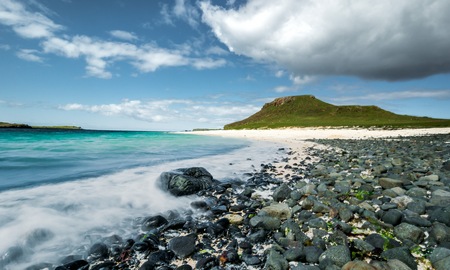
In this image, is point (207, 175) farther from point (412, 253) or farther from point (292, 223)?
point (412, 253)

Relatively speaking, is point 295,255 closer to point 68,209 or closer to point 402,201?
point 402,201

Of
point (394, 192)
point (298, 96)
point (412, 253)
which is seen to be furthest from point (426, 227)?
point (298, 96)

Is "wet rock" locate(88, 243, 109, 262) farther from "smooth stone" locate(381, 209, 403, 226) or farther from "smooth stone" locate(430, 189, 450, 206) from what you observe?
"smooth stone" locate(430, 189, 450, 206)

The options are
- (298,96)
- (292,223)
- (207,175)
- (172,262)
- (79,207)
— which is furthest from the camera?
(298,96)

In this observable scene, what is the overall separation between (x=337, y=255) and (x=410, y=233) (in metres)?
1.67

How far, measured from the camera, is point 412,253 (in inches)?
148

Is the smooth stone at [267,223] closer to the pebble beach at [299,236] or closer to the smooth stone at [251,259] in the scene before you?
the pebble beach at [299,236]

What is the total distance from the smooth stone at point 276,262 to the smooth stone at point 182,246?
1431 mm

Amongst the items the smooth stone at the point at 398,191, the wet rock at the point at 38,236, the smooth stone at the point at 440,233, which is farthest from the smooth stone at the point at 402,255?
the wet rock at the point at 38,236

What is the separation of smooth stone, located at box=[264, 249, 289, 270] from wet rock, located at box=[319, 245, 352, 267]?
562mm

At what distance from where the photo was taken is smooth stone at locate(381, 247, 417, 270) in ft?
11.2

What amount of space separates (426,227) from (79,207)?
8.72 metres

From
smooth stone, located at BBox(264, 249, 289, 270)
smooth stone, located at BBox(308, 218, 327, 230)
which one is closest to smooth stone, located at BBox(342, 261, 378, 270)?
smooth stone, located at BBox(264, 249, 289, 270)

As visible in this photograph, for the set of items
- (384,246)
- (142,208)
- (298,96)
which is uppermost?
(298,96)
